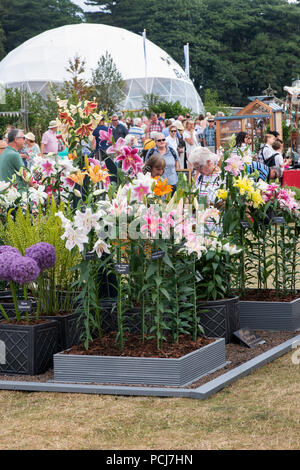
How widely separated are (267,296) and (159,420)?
2733 mm

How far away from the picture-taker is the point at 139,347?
4984 mm

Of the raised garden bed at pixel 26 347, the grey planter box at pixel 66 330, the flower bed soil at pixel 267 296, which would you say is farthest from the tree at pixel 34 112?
the raised garden bed at pixel 26 347

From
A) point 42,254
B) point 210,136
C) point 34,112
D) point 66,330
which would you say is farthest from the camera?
point 34,112

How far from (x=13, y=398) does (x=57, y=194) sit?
238cm

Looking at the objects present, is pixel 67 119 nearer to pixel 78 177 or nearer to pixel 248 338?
pixel 78 177

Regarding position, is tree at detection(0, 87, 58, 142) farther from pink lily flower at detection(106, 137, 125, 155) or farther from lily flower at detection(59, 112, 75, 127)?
pink lily flower at detection(106, 137, 125, 155)

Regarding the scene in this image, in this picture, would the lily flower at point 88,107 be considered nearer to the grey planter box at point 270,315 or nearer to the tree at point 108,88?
the grey planter box at point 270,315

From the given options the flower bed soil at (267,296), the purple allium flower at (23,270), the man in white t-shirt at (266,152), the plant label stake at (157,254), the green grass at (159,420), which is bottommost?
the green grass at (159,420)

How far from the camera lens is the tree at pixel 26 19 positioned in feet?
225

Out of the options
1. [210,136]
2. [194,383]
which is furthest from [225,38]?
[194,383]

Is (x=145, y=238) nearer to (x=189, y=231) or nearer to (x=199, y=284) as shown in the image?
(x=189, y=231)

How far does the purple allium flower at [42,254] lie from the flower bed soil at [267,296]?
207cm

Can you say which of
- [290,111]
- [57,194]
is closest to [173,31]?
[290,111]

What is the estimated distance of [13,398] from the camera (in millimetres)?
4707
